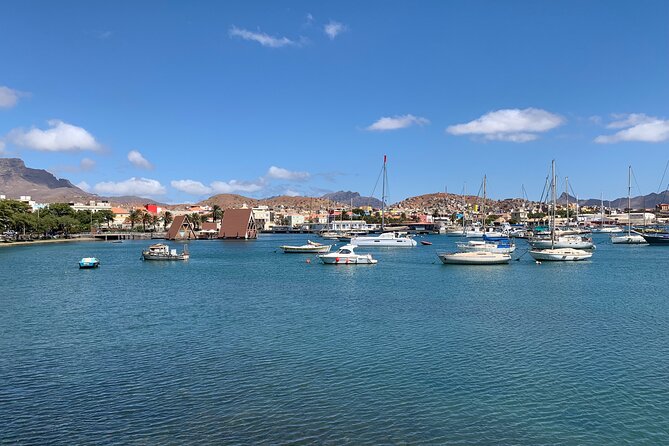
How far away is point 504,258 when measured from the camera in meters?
65.9

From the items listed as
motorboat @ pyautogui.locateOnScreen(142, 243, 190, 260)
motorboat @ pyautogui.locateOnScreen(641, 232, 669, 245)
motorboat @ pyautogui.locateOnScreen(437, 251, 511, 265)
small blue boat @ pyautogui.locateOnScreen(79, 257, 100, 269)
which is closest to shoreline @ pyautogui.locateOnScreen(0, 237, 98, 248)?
motorboat @ pyautogui.locateOnScreen(142, 243, 190, 260)

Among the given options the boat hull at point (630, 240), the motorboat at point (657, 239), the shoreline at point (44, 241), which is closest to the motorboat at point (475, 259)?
the motorboat at point (657, 239)

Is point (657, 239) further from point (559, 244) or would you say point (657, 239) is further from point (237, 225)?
point (237, 225)

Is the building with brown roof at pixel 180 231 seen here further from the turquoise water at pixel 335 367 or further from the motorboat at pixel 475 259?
the turquoise water at pixel 335 367

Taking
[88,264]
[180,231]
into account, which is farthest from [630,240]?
[180,231]

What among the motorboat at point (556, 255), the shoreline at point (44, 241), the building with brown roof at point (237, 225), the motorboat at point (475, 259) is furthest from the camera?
the building with brown roof at point (237, 225)

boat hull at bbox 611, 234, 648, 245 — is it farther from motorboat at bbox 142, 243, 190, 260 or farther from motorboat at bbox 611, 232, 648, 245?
motorboat at bbox 142, 243, 190, 260

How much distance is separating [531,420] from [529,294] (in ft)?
88.9

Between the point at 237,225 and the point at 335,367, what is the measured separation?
14281 centimetres

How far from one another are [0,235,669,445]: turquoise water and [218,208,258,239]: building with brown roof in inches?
4601

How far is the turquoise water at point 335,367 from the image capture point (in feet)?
47.9

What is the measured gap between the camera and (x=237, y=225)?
160 metres

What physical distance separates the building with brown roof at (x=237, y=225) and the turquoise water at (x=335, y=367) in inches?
4601

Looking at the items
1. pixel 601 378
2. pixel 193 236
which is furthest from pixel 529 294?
pixel 193 236
